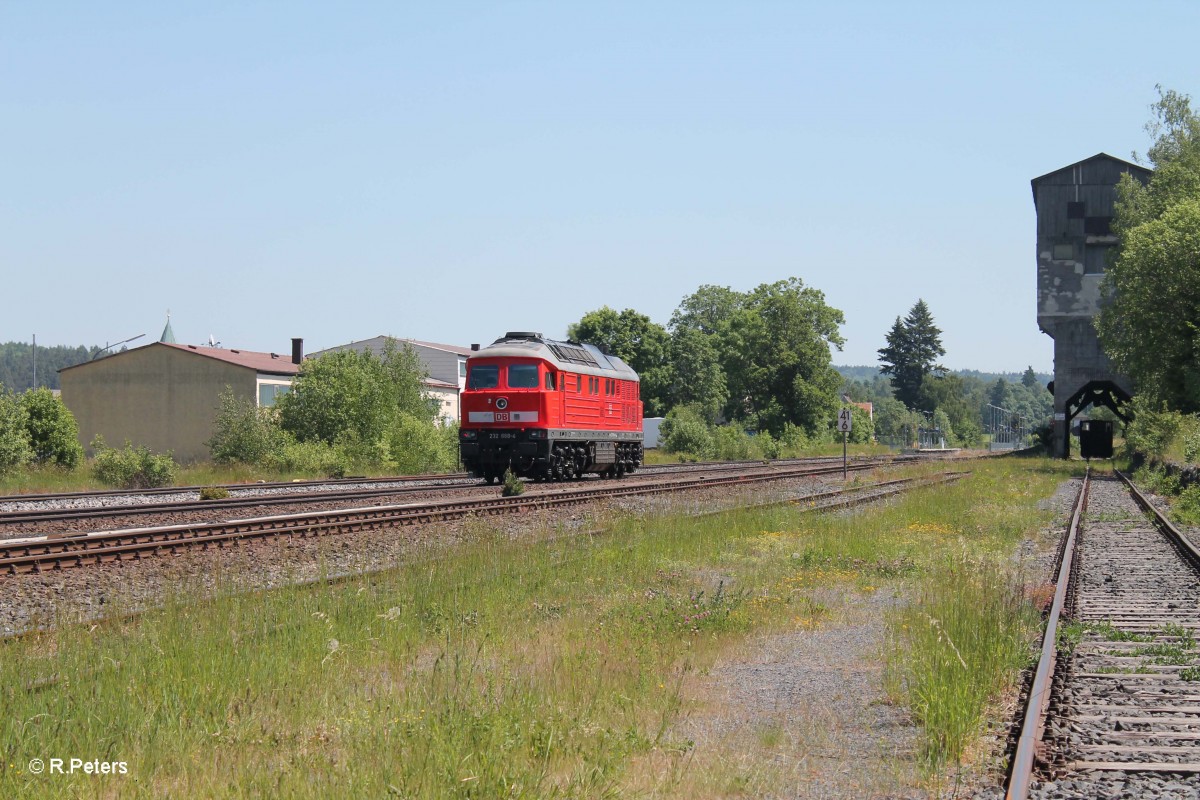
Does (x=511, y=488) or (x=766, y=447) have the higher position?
(x=511, y=488)

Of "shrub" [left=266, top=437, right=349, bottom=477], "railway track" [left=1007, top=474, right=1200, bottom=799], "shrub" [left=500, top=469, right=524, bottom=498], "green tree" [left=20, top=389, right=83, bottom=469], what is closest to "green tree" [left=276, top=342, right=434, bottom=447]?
"shrub" [left=266, top=437, right=349, bottom=477]

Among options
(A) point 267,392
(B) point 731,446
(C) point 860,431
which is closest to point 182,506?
(A) point 267,392

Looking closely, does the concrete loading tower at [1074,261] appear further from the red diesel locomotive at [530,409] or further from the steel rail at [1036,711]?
the steel rail at [1036,711]

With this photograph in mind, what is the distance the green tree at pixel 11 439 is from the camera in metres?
33.8

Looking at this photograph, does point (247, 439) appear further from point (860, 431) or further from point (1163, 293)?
point (860, 431)

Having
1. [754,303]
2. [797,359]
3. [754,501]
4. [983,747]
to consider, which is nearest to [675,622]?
[983,747]

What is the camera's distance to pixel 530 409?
28.1 meters

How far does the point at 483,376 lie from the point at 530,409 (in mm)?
1761

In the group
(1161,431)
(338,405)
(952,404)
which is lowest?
(1161,431)

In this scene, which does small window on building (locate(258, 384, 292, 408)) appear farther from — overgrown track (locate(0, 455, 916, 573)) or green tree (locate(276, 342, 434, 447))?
overgrown track (locate(0, 455, 916, 573))

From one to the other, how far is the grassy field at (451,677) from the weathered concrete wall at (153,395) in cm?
5254

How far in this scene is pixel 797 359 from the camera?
89438 mm

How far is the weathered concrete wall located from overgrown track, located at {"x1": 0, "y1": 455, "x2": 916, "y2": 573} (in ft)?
140

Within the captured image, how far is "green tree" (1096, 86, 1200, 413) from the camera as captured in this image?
40969 millimetres
